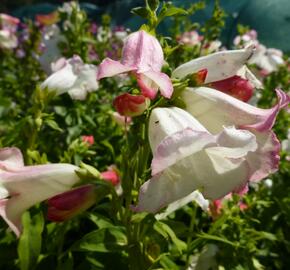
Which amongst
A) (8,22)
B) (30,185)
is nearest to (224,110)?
(30,185)

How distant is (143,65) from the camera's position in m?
0.88

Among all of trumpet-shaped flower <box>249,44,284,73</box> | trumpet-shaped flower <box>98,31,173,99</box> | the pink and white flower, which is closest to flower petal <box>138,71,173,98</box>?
trumpet-shaped flower <box>98,31,173,99</box>

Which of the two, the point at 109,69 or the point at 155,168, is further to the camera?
the point at 109,69

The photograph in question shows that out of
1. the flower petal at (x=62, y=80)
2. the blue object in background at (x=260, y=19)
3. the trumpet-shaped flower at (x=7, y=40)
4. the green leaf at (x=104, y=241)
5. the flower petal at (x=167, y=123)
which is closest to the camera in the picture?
the flower petal at (x=167, y=123)

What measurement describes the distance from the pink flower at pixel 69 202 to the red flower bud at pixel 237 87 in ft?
1.01

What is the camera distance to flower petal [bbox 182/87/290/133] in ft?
2.88

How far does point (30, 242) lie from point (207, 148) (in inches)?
18.4

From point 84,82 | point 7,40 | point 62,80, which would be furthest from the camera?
point 7,40

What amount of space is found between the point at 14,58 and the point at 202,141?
2732 millimetres

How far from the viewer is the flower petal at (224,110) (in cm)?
88

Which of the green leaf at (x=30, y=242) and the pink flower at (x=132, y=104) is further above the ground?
the pink flower at (x=132, y=104)

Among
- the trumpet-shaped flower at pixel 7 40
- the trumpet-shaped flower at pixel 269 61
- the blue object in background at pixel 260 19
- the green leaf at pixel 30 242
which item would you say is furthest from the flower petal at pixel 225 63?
the trumpet-shaped flower at pixel 7 40

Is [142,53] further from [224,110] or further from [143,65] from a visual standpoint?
[224,110]

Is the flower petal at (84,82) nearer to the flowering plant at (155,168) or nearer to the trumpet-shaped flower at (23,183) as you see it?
the flowering plant at (155,168)
